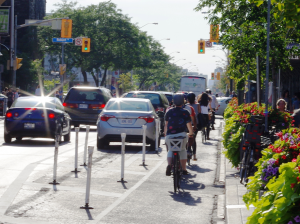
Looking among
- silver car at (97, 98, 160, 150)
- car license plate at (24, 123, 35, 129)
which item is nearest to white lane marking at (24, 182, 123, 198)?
silver car at (97, 98, 160, 150)

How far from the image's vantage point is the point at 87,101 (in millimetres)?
23719

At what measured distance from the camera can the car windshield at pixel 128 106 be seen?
16641 mm

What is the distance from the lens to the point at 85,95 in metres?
23.8

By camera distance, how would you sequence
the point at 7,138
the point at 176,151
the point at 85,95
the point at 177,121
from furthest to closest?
the point at 85,95
the point at 7,138
the point at 177,121
the point at 176,151

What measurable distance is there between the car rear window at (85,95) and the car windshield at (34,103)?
19.8 ft

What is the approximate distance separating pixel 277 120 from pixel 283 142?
5.28 meters

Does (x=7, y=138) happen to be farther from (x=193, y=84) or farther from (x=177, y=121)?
(x=193, y=84)

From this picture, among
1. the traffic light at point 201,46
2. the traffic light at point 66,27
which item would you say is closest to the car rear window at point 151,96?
the traffic light at point 66,27

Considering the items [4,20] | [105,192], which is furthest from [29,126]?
[4,20]

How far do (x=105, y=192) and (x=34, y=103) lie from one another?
865 cm

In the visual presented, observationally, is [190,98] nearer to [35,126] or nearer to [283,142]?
[35,126]

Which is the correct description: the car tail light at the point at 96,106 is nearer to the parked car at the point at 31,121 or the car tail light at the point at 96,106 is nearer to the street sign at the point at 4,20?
the parked car at the point at 31,121

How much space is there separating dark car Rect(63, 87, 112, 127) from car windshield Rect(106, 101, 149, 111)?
6727 millimetres

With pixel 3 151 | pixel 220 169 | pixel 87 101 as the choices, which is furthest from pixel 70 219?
pixel 87 101
